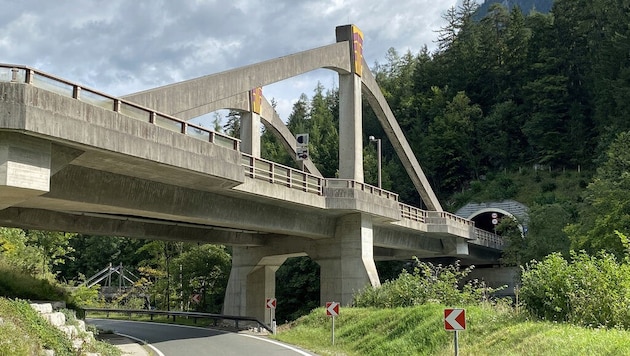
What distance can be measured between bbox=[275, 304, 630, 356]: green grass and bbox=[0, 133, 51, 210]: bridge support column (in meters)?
9.33

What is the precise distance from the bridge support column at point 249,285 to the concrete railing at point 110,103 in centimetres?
1744

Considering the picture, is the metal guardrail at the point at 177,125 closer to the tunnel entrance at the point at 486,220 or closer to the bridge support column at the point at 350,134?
the bridge support column at the point at 350,134

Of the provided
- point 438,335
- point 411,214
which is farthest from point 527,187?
point 438,335

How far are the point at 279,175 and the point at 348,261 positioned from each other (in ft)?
25.6

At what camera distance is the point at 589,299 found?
42.6ft

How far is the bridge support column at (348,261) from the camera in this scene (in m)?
28.9

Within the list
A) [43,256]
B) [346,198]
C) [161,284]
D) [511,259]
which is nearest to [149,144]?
[346,198]

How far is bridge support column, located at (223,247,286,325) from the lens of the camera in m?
35.8

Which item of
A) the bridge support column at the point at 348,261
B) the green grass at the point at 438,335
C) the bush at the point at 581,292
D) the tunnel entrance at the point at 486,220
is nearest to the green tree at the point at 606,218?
the bridge support column at the point at 348,261

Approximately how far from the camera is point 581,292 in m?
13.2

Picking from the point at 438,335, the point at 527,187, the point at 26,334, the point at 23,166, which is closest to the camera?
the point at 26,334

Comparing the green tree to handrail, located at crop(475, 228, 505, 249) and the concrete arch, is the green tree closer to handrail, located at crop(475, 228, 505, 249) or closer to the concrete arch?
the concrete arch

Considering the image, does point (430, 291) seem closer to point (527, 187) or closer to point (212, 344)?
point (212, 344)

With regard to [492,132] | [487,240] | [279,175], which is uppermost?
[492,132]
